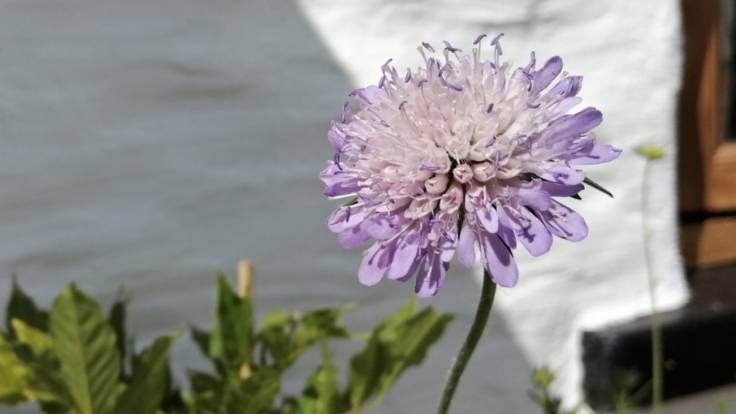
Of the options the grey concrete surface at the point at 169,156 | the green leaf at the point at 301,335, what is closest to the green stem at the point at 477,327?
the green leaf at the point at 301,335

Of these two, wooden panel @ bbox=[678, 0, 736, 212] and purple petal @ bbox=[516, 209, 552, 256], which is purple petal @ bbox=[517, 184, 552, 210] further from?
wooden panel @ bbox=[678, 0, 736, 212]

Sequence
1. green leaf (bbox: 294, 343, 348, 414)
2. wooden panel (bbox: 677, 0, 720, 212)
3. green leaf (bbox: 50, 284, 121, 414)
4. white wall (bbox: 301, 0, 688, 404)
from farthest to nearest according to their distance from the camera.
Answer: wooden panel (bbox: 677, 0, 720, 212) → white wall (bbox: 301, 0, 688, 404) → green leaf (bbox: 294, 343, 348, 414) → green leaf (bbox: 50, 284, 121, 414)

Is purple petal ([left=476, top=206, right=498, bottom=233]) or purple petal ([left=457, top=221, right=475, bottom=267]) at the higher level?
purple petal ([left=476, top=206, right=498, bottom=233])

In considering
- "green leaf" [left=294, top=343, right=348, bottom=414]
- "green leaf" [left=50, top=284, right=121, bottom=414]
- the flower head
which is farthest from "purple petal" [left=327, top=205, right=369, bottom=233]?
"green leaf" [left=294, top=343, right=348, bottom=414]

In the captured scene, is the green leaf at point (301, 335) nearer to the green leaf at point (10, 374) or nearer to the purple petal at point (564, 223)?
the green leaf at point (10, 374)

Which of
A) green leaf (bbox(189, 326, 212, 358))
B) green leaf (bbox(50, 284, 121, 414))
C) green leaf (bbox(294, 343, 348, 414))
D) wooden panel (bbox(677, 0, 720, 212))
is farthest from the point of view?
wooden panel (bbox(677, 0, 720, 212))

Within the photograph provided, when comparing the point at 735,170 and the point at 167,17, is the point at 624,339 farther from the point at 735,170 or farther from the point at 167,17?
the point at 167,17

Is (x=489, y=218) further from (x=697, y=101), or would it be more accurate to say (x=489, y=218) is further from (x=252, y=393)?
(x=697, y=101)

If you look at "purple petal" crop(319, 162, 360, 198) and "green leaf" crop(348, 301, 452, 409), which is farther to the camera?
"green leaf" crop(348, 301, 452, 409)
